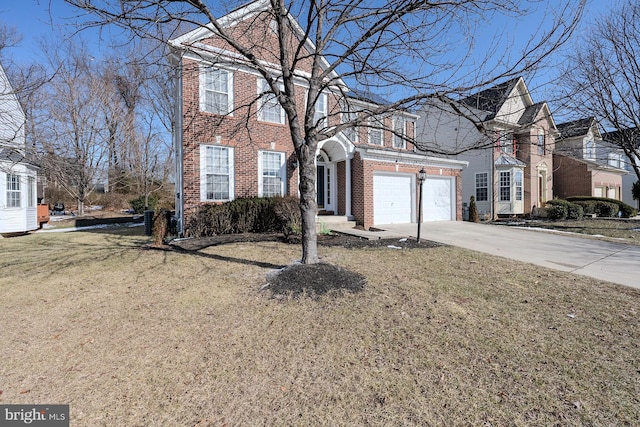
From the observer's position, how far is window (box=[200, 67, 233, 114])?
425 inches

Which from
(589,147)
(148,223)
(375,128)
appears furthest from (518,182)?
(148,223)

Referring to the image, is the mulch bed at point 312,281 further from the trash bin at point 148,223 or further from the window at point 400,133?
the trash bin at point 148,223

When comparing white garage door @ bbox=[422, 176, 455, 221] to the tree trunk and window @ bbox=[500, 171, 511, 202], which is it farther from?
the tree trunk

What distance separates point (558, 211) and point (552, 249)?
460 inches

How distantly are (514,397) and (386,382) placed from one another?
3.43ft

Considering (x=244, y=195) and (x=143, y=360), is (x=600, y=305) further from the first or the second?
(x=244, y=195)

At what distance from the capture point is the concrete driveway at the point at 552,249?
6.52 meters

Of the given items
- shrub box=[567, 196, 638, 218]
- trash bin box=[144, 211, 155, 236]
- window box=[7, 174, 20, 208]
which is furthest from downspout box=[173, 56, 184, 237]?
shrub box=[567, 196, 638, 218]

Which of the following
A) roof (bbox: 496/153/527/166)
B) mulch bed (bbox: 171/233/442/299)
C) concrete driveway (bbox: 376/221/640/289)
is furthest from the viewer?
roof (bbox: 496/153/527/166)

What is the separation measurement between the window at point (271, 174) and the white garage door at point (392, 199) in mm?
4010

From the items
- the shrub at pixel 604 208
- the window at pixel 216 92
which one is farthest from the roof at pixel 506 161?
the window at pixel 216 92

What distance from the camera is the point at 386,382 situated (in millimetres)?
2684

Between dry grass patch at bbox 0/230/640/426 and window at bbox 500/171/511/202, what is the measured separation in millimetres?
16151

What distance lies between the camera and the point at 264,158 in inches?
468
